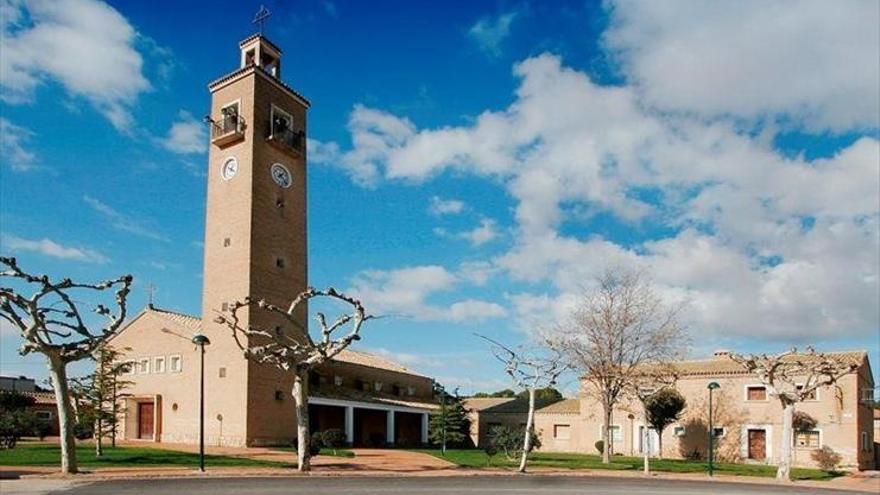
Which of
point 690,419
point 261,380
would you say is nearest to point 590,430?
point 690,419

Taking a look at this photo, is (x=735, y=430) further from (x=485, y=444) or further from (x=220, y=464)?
(x=220, y=464)

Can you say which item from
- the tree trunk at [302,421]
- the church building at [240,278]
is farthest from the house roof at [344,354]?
the tree trunk at [302,421]

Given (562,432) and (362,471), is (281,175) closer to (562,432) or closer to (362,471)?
(362,471)

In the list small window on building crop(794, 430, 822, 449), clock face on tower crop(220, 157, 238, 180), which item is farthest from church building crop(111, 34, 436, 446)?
small window on building crop(794, 430, 822, 449)

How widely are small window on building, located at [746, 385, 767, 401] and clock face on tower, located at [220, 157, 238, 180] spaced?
1216 inches

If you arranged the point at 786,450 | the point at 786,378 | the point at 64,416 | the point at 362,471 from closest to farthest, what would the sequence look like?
the point at 64,416, the point at 362,471, the point at 786,450, the point at 786,378

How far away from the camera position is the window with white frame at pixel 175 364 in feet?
113

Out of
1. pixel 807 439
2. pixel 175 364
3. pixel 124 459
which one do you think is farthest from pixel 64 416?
pixel 807 439

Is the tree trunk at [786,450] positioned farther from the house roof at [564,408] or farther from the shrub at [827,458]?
the house roof at [564,408]

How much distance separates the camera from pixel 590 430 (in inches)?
1732

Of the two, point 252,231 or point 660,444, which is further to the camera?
point 660,444

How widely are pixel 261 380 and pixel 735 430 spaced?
26574 mm

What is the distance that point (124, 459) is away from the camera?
22.8 metres

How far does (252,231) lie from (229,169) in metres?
3.99
